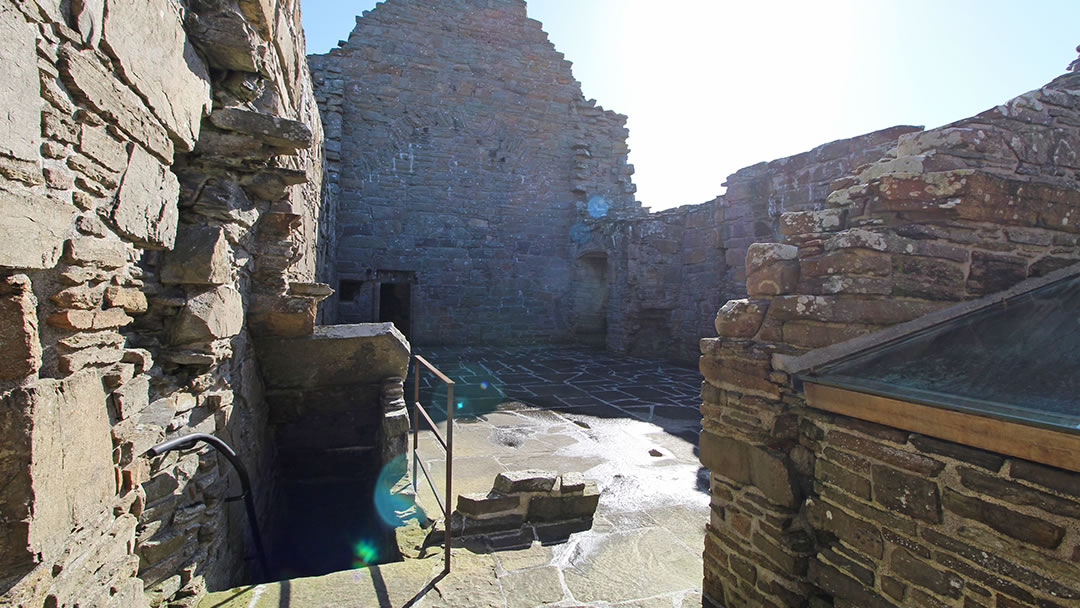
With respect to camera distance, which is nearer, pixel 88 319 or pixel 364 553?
pixel 88 319

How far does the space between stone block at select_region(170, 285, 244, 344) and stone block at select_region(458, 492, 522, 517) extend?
1.86 metres

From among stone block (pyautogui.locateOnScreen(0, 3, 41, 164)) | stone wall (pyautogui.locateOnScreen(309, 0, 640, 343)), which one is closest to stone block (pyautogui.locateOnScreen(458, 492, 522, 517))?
stone block (pyautogui.locateOnScreen(0, 3, 41, 164))

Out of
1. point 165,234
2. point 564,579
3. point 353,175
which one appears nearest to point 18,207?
point 165,234

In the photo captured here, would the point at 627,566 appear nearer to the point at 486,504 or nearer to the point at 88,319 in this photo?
the point at 486,504

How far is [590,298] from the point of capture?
1298cm

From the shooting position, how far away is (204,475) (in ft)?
9.37

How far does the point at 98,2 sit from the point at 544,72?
41.6 feet

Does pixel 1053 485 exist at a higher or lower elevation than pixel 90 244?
lower

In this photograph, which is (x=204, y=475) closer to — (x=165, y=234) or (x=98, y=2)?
(x=165, y=234)

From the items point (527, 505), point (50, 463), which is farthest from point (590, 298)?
point (50, 463)

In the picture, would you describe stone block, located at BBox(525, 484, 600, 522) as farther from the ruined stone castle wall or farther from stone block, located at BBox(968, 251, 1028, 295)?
the ruined stone castle wall

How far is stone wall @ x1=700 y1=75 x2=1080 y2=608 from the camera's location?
2051 mm

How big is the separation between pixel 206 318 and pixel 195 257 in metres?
0.31

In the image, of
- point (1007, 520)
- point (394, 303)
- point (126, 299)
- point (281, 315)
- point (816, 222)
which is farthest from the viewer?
point (394, 303)
